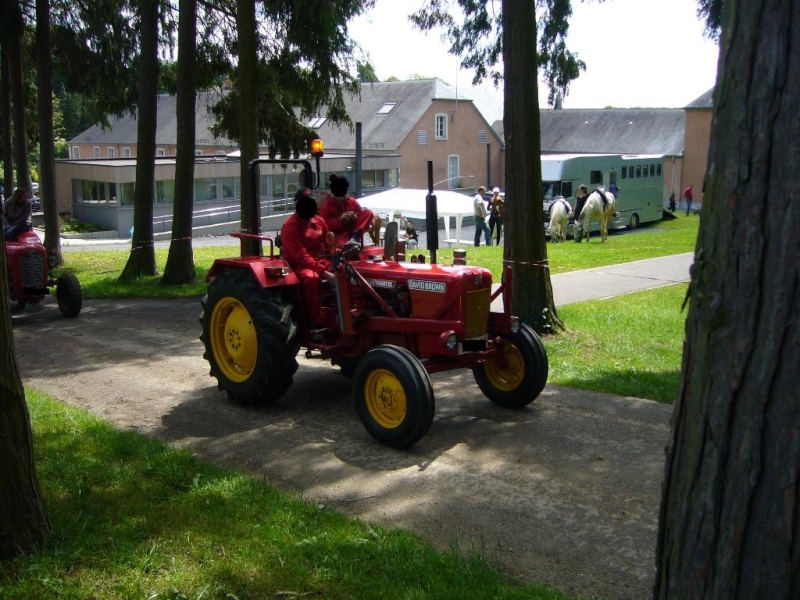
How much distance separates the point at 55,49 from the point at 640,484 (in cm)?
1810

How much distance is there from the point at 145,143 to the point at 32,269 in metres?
4.92

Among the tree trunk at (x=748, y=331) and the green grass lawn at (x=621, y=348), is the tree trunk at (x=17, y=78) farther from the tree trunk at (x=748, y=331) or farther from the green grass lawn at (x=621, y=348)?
the tree trunk at (x=748, y=331)

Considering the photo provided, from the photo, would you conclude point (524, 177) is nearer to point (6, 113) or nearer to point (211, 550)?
point (211, 550)

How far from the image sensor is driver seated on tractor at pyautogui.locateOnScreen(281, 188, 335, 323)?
26.0 feet

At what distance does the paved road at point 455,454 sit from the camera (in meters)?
5.04

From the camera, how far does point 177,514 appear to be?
533cm

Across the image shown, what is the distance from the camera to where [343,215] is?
832 cm

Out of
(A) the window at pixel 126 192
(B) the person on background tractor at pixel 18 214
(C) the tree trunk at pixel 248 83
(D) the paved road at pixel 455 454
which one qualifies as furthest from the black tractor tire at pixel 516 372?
(A) the window at pixel 126 192

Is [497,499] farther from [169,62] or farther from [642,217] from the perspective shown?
[642,217]

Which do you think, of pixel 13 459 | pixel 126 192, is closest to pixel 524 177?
pixel 13 459

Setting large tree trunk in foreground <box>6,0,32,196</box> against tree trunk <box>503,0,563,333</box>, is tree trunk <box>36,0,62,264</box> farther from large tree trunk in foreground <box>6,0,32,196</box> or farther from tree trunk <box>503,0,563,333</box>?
tree trunk <box>503,0,563,333</box>

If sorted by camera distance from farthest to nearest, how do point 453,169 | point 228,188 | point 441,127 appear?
point 453,169
point 441,127
point 228,188

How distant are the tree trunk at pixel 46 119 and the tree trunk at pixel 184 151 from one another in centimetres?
379

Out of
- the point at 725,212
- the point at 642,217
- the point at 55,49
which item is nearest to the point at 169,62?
the point at 55,49
